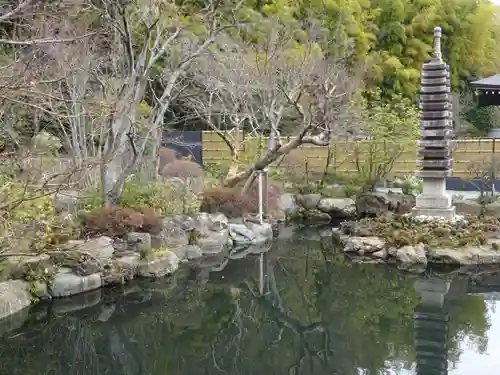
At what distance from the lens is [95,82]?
1270cm

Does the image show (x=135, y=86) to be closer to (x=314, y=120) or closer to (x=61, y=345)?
(x=314, y=120)

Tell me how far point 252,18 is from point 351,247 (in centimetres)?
960

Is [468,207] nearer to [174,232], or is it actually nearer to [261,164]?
[261,164]

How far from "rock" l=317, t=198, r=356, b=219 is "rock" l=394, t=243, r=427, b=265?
4620 millimetres

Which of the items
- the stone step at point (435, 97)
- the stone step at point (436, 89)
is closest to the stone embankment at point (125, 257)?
the stone step at point (435, 97)

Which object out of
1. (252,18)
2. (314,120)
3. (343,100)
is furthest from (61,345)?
(252,18)

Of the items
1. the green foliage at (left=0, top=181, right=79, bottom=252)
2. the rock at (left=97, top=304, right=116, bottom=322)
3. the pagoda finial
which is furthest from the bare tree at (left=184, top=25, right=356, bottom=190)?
the rock at (left=97, top=304, right=116, bottom=322)

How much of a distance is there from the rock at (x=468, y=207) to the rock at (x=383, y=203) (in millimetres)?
1044

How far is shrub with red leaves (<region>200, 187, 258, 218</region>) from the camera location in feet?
40.9

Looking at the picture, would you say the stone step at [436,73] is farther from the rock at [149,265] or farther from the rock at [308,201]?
the rock at [149,265]

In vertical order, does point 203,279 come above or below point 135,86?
below

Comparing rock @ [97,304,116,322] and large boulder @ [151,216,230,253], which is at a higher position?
large boulder @ [151,216,230,253]

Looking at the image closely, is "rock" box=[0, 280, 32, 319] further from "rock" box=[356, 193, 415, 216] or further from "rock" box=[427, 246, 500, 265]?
"rock" box=[356, 193, 415, 216]

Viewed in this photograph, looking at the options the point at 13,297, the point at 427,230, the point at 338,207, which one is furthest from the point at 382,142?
the point at 13,297
